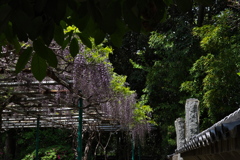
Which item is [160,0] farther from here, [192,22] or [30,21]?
[192,22]

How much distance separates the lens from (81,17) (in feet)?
3.77

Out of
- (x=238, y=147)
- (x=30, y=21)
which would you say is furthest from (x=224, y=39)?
(x=30, y=21)

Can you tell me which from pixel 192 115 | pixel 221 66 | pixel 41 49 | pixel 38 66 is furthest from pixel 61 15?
pixel 221 66

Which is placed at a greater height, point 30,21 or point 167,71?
point 167,71

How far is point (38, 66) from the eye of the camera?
4.05ft

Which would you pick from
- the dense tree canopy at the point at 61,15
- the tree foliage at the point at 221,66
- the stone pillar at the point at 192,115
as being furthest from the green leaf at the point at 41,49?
the tree foliage at the point at 221,66

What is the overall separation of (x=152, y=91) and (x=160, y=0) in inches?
489

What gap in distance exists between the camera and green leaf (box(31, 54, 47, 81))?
3.94 feet

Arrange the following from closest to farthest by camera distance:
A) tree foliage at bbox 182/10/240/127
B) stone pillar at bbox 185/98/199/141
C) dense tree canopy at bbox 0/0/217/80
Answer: dense tree canopy at bbox 0/0/217/80, stone pillar at bbox 185/98/199/141, tree foliage at bbox 182/10/240/127

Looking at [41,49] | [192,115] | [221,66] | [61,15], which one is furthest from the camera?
[221,66]

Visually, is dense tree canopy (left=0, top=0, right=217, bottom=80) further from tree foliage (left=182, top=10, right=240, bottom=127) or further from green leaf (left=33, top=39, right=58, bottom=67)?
tree foliage (left=182, top=10, right=240, bottom=127)

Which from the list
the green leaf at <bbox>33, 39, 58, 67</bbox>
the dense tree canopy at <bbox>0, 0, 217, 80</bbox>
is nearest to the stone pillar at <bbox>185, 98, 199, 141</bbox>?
the dense tree canopy at <bbox>0, 0, 217, 80</bbox>

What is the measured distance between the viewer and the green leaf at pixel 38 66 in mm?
1200

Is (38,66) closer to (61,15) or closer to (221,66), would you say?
(61,15)
